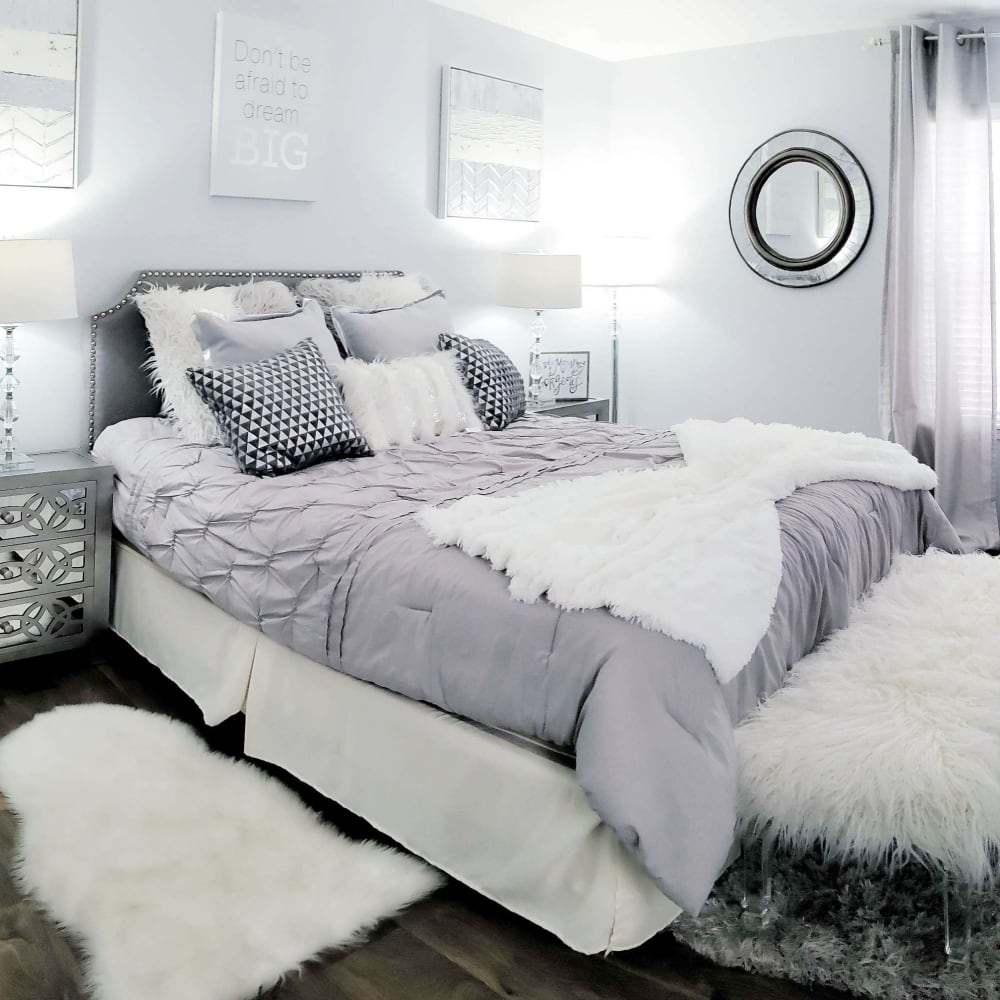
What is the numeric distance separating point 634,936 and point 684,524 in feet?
2.89

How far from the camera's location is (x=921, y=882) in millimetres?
2006

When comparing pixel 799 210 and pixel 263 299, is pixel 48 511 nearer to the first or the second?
pixel 263 299

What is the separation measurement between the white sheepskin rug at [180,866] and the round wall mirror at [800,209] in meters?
3.77

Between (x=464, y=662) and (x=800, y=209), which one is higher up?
(x=800, y=209)

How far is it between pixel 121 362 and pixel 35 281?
55 cm

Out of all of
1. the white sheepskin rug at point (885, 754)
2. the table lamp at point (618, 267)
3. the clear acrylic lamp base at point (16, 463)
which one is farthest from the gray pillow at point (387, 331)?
the white sheepskin rug at point (885, 754)

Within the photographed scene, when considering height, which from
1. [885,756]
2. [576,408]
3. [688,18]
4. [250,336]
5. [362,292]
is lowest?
[885,756]

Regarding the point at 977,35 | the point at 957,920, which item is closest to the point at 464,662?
the point at 957,920

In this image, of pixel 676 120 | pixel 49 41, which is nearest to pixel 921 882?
pixel 49 41

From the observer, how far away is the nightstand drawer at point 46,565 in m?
2.96

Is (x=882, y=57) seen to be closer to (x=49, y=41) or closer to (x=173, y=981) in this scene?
(x=49, y=41)

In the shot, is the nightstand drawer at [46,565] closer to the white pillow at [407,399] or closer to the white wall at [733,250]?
the white pillow at [407,399]

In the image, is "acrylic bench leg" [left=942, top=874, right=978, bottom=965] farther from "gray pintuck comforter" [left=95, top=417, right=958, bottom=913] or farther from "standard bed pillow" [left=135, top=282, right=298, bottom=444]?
"standard bed pillow" [left=135, top=282, right=298, bottom=444]

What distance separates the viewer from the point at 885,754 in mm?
1880
